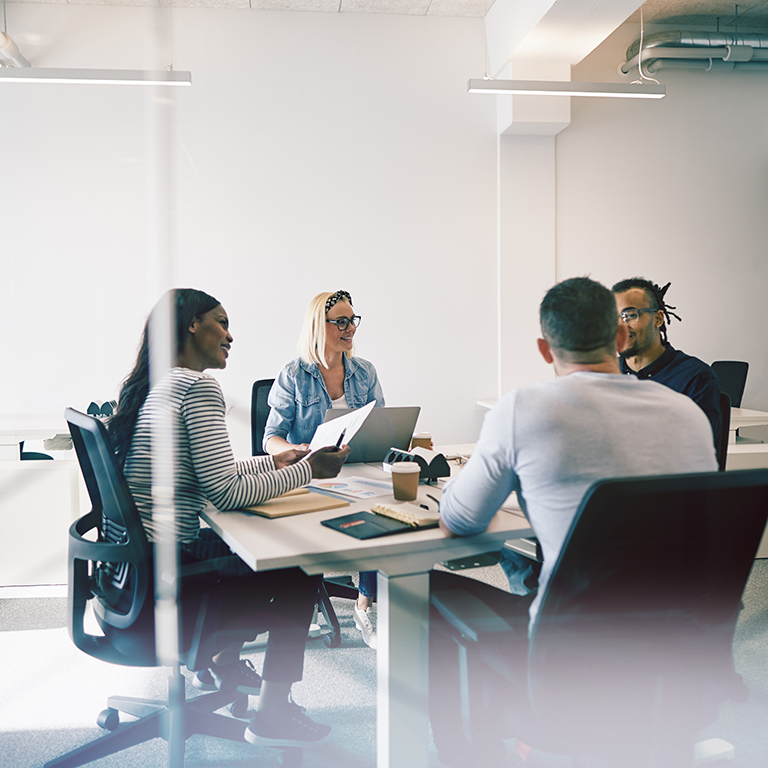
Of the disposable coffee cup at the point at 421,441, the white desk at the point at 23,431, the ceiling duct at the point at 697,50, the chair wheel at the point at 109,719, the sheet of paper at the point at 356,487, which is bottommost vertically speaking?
the chair wheel at the point at 109,719

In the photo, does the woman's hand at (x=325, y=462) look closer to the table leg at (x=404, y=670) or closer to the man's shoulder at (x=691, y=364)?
the table leg at (x=404, y=670)

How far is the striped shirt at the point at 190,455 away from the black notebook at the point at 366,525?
0.92 ft

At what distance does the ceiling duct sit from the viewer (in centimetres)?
425

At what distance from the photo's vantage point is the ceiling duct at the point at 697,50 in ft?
14.0

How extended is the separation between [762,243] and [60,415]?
17.1ft

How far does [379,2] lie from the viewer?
4129 mm

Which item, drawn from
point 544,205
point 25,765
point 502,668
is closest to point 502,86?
point 544,205

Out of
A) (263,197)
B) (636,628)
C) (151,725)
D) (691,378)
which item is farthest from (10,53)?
(636,628)

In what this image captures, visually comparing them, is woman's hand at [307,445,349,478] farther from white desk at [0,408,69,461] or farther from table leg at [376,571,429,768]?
white desk at [0,408,69,461]

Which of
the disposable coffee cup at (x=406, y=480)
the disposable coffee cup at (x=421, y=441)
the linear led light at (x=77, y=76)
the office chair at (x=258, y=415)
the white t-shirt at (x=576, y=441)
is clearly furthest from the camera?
the linear led light at (x=77, y=76)

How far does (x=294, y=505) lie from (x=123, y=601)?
1.60ft

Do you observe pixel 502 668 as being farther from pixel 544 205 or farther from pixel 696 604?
pixel 544 205

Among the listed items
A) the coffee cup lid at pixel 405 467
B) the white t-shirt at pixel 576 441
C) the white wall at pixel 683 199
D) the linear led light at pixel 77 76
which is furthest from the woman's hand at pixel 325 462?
the white wall at pixel 683 199

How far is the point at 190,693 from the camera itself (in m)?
2.12
